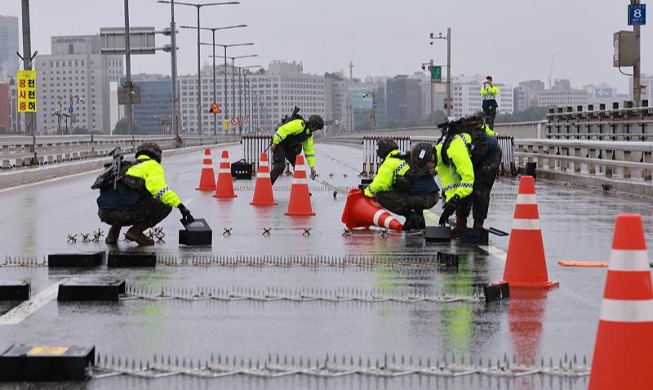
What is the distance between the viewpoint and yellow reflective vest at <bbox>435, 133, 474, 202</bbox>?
1369cm

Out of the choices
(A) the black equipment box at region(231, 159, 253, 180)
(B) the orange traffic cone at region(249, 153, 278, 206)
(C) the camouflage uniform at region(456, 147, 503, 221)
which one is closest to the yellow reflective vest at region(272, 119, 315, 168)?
(B) the orange traffic cone at region(249, 153, 278, 206)

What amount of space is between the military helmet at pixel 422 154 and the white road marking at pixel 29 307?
5.73m

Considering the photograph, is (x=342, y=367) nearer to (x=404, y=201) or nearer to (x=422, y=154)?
(x=422, y=154)

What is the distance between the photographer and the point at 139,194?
13.6 meters

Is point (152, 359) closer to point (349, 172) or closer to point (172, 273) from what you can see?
point (172, 273)

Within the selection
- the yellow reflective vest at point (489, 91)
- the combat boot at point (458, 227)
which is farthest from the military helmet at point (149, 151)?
the yellow reflective vest at point (489, 91)

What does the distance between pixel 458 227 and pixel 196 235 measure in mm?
2886

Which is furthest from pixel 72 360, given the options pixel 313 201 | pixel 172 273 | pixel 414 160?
pixel 313 201

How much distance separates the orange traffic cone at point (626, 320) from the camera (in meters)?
6.00

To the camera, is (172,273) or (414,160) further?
(414,160)

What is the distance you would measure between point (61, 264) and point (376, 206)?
5205 millimetres

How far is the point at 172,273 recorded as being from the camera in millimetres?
11555

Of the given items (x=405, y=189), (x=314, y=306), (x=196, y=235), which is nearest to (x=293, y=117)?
(x=405, y=189)

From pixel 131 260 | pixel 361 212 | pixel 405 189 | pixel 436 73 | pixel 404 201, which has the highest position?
pixel 436 73
